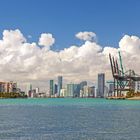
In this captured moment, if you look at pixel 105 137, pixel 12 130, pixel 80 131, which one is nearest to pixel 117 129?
pixel 80 131

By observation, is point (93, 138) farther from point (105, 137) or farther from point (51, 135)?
point (51, 135)

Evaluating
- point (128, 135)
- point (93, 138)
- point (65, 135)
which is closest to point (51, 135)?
point (65, 135)

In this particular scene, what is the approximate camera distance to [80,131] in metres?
62.7

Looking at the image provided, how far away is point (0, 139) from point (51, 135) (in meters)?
7.32

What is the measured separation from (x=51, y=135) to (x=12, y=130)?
8.91 meters

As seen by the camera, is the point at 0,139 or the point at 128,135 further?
the point at 128,135

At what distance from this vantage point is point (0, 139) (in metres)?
52.8

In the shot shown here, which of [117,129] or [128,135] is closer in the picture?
[128,135]

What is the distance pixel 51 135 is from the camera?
187 feet

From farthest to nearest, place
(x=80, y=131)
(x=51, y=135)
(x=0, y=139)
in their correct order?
(x=80, y=131) < (x=51, y=135) < (x=0, y=139)

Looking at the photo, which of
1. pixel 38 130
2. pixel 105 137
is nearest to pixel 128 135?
pixel 105 137

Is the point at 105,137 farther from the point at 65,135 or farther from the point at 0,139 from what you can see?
the point at 0,139

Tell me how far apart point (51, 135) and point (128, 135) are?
10041 mm

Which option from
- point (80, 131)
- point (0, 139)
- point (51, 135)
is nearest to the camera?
point (0, 139)
